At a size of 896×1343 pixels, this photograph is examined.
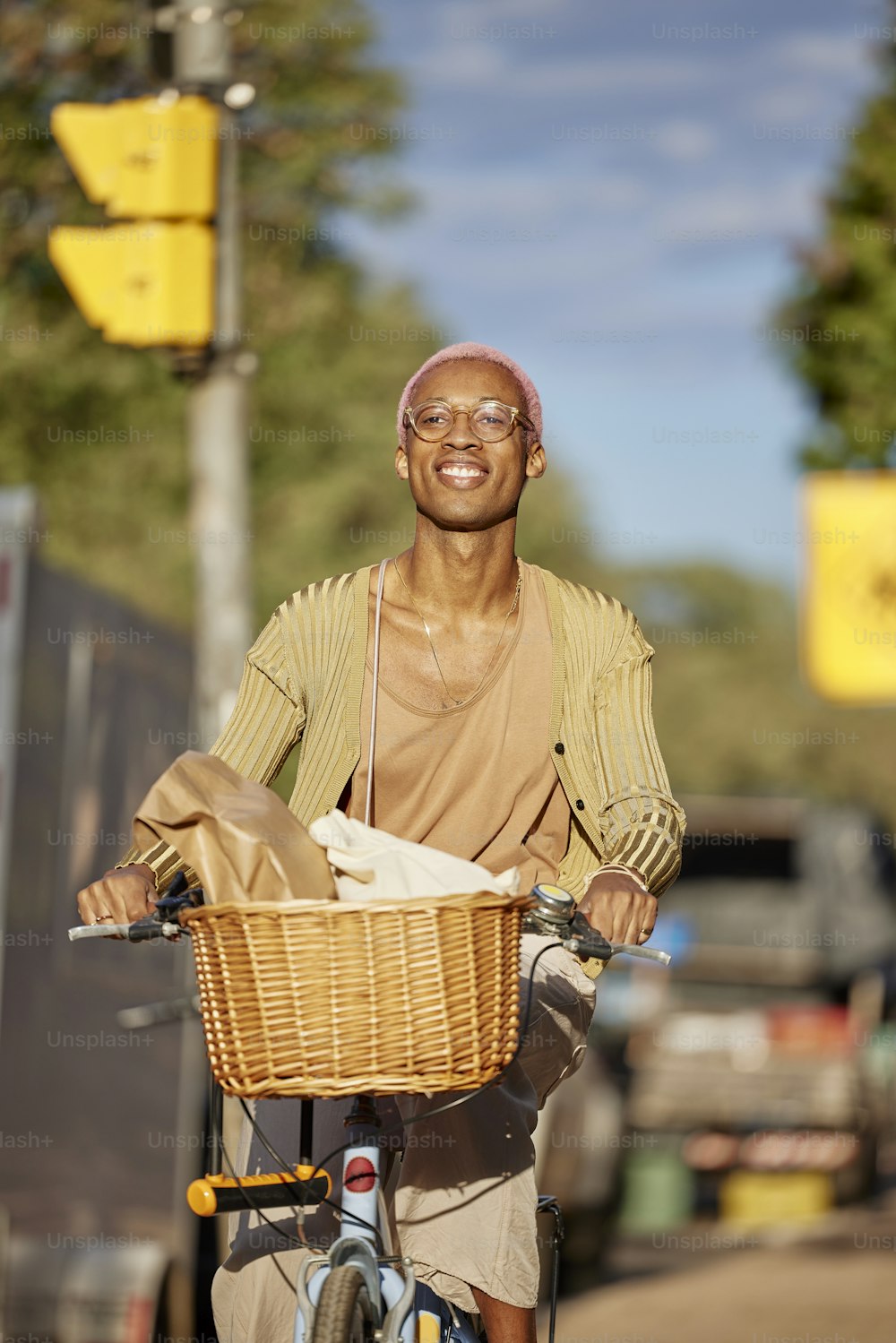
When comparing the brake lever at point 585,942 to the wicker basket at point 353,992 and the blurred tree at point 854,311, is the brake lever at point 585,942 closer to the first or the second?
the wicker basket at point 353,992

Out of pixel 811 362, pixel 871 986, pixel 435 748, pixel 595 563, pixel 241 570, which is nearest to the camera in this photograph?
pixel 435 748

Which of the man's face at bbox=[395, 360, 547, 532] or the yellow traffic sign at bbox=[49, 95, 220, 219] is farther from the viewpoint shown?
the yellow traffic sign at bbox=[49, 95, 220, 219]

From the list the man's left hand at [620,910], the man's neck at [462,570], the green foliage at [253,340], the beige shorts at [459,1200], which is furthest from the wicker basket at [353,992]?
the green foliage at [253,340]

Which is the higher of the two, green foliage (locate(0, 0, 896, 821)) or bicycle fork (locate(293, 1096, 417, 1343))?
green foliage (locate(0, 0, 896, 821))

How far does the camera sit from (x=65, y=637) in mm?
8273

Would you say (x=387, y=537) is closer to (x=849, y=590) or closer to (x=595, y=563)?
(x=849, y=590)

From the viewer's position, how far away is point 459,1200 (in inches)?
158

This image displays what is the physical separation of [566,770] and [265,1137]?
2.97ft

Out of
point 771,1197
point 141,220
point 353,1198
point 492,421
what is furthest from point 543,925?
point 771,1197

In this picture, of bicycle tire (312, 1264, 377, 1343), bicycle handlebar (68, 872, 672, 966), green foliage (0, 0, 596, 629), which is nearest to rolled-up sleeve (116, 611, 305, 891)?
Answer: bicycle handlebar (68, 872, 672, 966)

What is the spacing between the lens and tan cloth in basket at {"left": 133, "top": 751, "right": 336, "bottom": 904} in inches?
135

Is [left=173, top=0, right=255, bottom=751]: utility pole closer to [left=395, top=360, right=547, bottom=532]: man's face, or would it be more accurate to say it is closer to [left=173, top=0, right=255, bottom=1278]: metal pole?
[left=173, top=0, right=255, bottom=1278]: metal pole

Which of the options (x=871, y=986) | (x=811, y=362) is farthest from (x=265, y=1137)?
(x=871, y=986)

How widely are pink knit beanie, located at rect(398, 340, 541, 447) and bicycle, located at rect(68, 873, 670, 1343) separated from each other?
1.12 m
